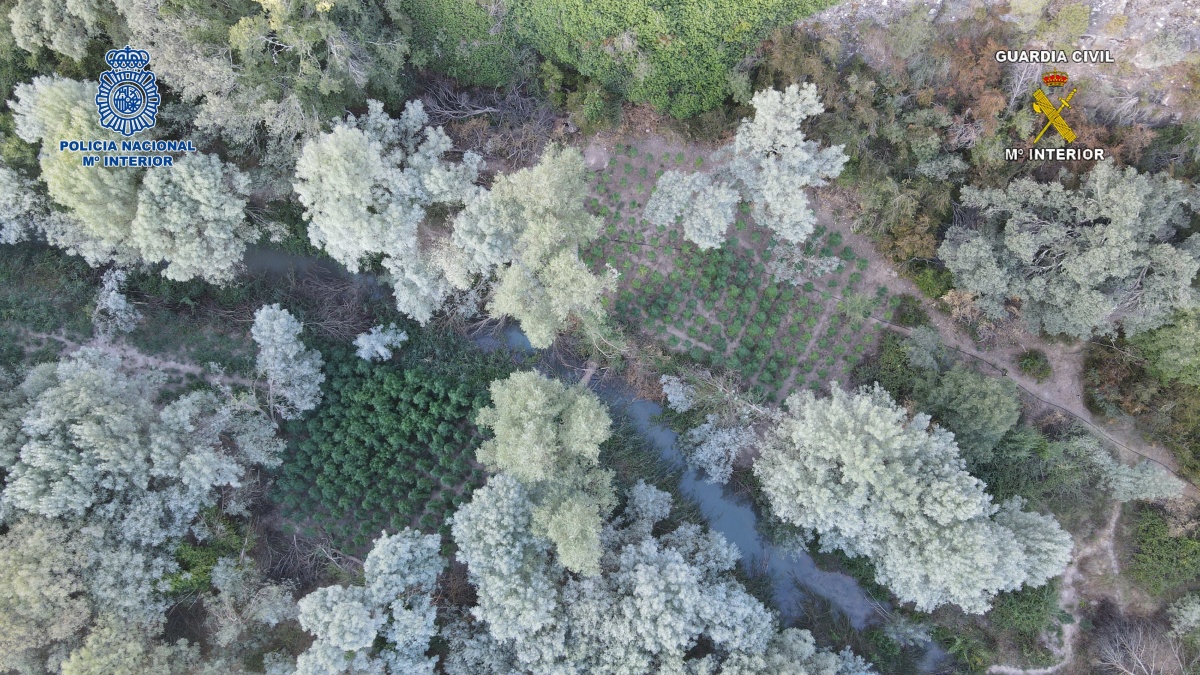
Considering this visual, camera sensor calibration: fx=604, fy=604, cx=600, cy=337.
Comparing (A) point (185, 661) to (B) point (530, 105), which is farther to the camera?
(B) point (530, 105)

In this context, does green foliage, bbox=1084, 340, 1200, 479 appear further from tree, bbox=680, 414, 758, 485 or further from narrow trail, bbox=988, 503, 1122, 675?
tree, bbox=680, 414, 758, 485

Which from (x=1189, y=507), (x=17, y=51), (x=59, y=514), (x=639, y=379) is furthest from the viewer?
(x=639, y=379)

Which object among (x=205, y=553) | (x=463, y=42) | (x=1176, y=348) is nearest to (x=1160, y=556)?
(x=1176, y=348)

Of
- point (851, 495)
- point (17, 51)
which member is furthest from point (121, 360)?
point (851, 495)

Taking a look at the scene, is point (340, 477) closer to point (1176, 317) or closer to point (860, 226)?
point (860, 226)

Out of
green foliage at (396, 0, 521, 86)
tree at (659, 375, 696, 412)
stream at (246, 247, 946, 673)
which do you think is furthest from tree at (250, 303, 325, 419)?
tree at (659, 375, 696, 412)

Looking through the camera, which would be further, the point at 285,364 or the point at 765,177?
the point at 285,364

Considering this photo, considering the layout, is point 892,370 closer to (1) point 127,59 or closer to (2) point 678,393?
(2) point 678,393
